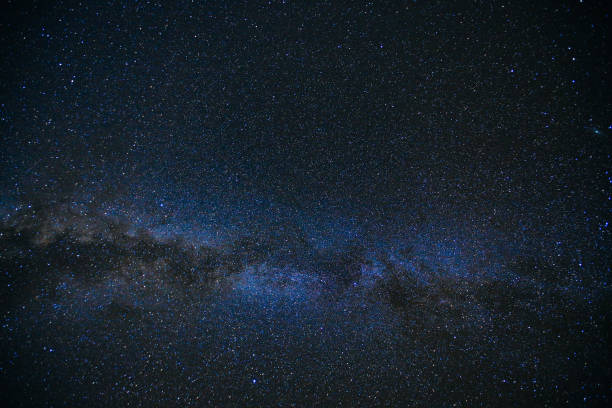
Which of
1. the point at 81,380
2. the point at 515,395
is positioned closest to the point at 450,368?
the point at 515,395

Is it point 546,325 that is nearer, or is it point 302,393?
point 546,325

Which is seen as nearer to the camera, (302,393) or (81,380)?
(81,380)

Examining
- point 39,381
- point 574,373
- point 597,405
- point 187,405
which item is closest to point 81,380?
point 39,381

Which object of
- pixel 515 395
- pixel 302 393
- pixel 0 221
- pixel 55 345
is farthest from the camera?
pixel 302 393

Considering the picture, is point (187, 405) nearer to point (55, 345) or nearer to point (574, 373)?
point (55, 345)

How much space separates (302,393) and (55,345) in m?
3.01

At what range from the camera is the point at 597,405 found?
8.22ft

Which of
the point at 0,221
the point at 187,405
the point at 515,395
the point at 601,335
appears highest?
the point at 0,221

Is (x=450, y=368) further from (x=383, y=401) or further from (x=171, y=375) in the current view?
(x=171, y=375)

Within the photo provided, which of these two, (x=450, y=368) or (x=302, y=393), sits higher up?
(x=450, y=368)

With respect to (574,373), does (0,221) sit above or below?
above

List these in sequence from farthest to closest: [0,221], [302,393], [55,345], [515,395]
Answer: [302,393]
[515,395]
[55,345]
[0,221]

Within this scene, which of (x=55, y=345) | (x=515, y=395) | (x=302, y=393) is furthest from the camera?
(x=302, y=393)

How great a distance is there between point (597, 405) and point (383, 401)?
256 cm
